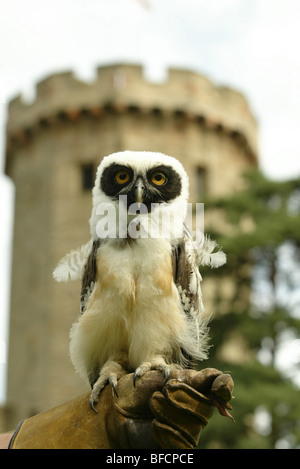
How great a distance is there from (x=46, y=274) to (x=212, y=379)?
68.0 feet

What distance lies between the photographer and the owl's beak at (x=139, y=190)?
380 cm

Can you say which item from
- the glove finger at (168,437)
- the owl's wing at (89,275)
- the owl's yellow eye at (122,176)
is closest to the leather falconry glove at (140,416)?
the glove finger at (168,437)

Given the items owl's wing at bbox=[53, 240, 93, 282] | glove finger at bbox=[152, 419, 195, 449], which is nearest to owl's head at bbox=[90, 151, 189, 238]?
owl's wing at bbox=[53, 240, 93, 282]

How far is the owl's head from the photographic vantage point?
12.8 feet

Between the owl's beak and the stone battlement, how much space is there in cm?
1972

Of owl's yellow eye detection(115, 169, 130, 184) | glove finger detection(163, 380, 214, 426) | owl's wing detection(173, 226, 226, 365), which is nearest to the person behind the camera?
glove finger detection(163, 380, 214, 426)

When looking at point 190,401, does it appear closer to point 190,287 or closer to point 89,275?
point 190,287

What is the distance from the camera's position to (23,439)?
3.53 meters

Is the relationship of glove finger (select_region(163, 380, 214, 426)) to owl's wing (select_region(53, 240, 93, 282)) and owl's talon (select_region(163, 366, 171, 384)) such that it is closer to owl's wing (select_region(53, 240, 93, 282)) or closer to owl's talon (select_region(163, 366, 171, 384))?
owl's talon (select_region(163, 366, 171, 384))

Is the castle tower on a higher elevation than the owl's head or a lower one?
higher

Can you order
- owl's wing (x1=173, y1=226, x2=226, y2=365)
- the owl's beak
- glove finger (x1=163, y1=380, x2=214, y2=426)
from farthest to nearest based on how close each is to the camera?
owl's wing (x1=173, y1=226, x2=226, y2=365) < the owl's beak < glove finger (x1=163, y1=380, x2=214, y2=426)

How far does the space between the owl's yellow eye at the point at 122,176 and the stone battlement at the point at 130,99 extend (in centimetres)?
1963

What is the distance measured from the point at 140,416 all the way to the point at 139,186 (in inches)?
47.3
